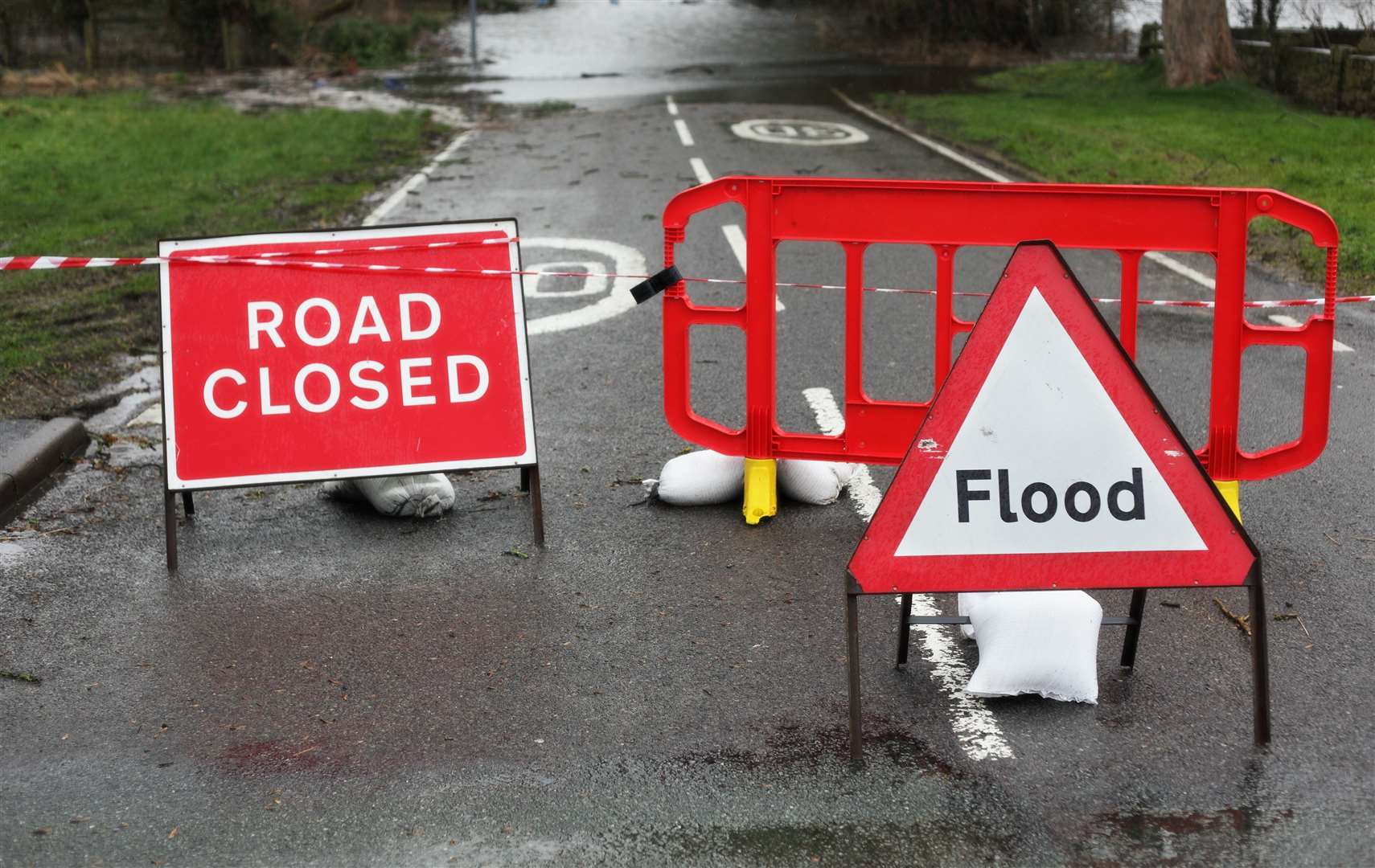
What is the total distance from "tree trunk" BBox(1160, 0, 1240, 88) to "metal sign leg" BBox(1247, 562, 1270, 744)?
2056 cm

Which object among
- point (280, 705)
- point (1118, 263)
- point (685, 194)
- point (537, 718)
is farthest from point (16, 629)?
point (1118, 263)

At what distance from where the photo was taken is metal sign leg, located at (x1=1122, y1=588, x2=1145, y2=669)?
456cm

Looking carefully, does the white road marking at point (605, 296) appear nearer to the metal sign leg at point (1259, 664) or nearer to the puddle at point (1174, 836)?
the metal sign leg at point (1259, 664)

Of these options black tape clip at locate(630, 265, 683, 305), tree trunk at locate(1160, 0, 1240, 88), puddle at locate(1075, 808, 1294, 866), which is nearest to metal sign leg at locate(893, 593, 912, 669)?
puddle at locate(1075, 808, 1294, 866)

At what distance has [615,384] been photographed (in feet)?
26.9

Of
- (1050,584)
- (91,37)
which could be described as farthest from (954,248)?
(91,37)

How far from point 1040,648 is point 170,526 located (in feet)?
10.5

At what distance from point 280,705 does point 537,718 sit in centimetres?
78

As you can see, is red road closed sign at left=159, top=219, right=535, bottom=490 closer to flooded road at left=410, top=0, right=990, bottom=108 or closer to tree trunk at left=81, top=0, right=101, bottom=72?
flooded road at left=410, top=0, right=990, bottom=108

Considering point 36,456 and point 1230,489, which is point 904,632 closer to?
point 1230,489

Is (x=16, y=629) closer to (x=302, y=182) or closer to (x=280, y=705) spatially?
(x=280, y=705)

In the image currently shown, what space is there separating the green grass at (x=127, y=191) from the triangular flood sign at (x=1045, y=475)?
519 centimetres

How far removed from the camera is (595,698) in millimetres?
4516

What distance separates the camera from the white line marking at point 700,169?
51.8 feet
